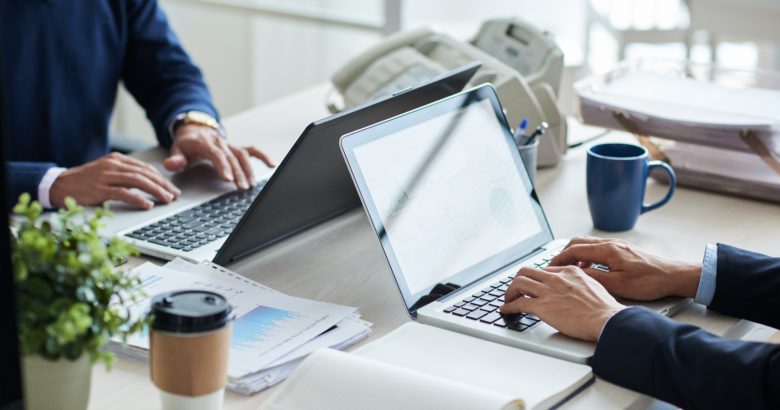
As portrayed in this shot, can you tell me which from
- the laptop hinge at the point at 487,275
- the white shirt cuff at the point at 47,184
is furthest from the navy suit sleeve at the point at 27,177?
the laptop hinge at the point at 487,275

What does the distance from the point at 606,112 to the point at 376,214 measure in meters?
0.71

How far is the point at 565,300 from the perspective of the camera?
118 cm

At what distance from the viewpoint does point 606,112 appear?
70.5 inches

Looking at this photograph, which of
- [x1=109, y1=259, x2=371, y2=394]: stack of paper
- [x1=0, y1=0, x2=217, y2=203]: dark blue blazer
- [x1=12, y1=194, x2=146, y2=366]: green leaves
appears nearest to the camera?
[x1=12, y1=194, x2=146, y2=366]: green leaves

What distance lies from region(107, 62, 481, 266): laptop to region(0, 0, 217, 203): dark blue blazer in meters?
0.40

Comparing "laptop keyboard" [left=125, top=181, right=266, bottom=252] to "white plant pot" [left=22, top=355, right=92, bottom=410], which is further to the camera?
"laptop keyboard" [left=125, top=181, right=266, bottom=252]

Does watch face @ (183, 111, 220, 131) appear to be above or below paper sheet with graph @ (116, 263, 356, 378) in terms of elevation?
above

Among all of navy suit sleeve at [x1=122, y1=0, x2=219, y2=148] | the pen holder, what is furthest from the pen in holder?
navy suit sleeve at [x1=122, y1=0, x2=219, y2=148]

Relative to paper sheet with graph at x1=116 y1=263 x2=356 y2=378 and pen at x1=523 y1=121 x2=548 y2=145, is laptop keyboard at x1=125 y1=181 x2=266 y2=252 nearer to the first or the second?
paper sheet with graph at x1=116 y1=263 x2=356 y2=378

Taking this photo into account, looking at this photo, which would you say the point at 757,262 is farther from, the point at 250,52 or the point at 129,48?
the point at 250,52

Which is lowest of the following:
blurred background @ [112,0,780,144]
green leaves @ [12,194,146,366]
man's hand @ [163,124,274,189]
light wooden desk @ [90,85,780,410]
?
blurred background @ [112,0,780,144]

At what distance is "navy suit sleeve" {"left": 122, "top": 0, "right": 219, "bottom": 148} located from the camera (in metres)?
2.09

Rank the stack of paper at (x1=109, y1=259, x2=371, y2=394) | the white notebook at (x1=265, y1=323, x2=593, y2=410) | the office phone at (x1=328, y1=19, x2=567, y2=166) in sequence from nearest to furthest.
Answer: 1. the white notebook at (x1=265, y1=323, x2=593, y2=410)
2. the stack of paper at (x1=109, y1=259, x2=371, y2=394)
3. the office phone at (x1=328, y1=19, x2=567, y2=166)

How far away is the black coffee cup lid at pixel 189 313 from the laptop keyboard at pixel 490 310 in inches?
14.8
